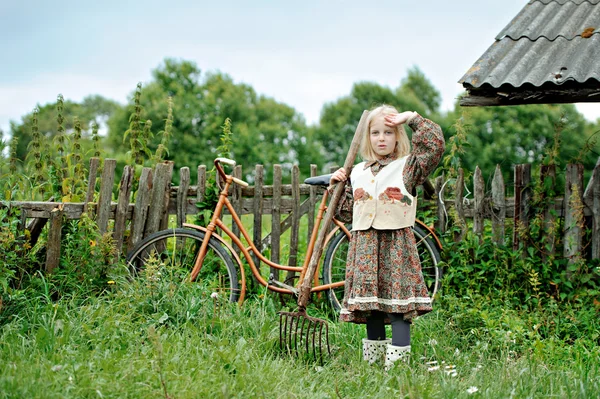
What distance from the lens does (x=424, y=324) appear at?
5.01 meters

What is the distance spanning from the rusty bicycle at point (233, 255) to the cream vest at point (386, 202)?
1.24 m

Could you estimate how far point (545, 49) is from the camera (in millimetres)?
5160

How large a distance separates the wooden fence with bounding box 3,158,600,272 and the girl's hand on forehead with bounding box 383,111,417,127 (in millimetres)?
1739

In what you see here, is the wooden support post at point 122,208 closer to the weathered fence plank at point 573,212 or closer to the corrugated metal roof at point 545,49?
the corrugated metal roof at point 545,49

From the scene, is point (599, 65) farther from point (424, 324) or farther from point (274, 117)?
point (274, 117)

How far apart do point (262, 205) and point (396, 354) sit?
219 cm

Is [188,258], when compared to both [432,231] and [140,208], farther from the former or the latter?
[432,231]

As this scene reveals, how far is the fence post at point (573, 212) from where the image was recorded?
5516 mm

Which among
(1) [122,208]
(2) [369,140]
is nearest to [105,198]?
(1) [122,208]

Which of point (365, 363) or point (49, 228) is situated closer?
point (365, 363)

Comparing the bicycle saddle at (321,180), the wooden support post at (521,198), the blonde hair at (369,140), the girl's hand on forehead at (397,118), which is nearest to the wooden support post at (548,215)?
the wooden support post at (521,198)

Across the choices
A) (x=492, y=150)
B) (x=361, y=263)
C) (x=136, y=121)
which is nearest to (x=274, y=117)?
(x=492, y=150)

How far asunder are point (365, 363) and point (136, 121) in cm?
322

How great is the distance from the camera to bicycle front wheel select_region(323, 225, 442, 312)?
563cm
